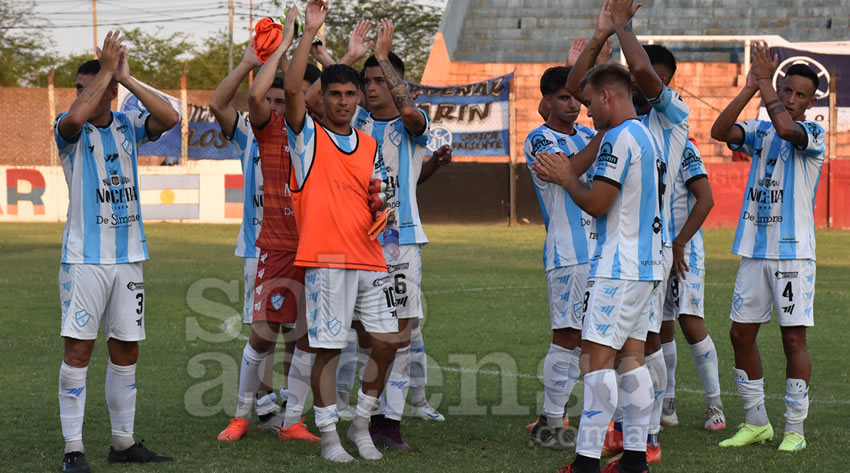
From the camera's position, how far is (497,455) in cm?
616

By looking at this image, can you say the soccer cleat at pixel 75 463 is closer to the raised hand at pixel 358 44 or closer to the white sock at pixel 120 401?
the white sock at pixel 120 401

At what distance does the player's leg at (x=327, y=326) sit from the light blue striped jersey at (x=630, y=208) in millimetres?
1405

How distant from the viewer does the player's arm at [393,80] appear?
6.50m

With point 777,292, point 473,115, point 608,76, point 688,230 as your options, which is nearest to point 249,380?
point 688,230

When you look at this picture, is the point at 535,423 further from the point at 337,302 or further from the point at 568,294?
the point at 337,302

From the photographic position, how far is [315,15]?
5781 millimetres

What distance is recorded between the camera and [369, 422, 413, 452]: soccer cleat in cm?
633

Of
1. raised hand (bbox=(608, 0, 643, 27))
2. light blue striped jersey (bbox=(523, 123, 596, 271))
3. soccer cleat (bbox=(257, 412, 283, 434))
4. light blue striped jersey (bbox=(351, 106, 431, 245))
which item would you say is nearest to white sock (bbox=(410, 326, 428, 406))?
light blue striped jersey (bbox=(351, 106, 431, 245))

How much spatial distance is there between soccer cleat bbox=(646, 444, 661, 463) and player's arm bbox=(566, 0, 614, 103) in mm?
1925

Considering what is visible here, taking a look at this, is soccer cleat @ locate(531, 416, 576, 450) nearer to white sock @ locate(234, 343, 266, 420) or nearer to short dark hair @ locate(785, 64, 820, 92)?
white sock @ locate(234, 343, 266, 420)

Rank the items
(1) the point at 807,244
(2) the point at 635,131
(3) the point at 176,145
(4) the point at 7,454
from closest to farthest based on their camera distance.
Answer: (2) the point at 635,131 < (4) the point at 7,454 < (1) the point at 807,244 < (3) the point at 176,145

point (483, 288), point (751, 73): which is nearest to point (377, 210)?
point (751, 73)

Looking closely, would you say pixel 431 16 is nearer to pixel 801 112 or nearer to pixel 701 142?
pixel 701 142

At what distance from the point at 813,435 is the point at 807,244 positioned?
3.75 ft
